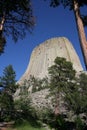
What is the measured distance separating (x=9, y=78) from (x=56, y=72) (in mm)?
16229

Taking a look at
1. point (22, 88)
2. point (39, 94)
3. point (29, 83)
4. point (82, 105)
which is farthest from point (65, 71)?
point (29, 83)

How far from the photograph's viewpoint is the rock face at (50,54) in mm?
143600

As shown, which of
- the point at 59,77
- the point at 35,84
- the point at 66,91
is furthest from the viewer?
the point at 35,84

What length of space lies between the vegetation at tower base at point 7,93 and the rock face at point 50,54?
76.8m

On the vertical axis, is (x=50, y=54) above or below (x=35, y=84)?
above

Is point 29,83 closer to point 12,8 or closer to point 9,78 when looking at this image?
point 9,78

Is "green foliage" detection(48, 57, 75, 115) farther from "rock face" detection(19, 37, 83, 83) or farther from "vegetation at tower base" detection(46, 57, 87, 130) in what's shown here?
"rock face" detection(19, 37, 83, 83)

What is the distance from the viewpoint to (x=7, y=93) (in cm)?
5653

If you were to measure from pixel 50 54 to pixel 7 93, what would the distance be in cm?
9283

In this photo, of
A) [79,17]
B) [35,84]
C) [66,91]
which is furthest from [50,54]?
[79,17]

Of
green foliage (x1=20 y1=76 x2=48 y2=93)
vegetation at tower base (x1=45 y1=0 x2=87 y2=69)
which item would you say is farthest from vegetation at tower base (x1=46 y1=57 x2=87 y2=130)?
green foliage (x1=20 y1=76 x2=48 y2=93)

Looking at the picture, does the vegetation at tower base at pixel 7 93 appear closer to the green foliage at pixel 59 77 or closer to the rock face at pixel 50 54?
the green foliage at pixel 59 77

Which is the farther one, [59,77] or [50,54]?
[50,54]

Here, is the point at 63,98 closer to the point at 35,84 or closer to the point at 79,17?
the point at 79,17
